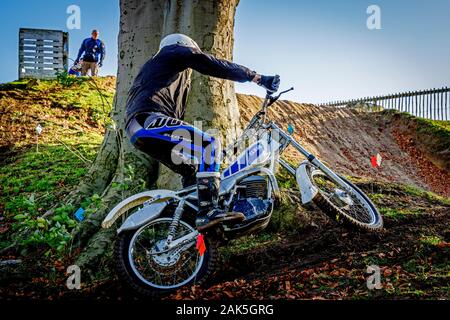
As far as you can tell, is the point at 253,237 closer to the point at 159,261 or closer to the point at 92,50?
the point at 159,261

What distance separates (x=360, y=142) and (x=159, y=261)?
40.5 ft

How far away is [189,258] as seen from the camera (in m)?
4.94

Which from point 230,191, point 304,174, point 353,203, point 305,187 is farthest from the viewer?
point 353,203

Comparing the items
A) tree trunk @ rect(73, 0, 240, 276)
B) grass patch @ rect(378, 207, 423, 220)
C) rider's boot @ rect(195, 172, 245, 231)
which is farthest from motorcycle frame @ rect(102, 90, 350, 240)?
grass patch @ rect(378, 207, 423, 220)

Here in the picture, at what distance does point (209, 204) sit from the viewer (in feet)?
15.6

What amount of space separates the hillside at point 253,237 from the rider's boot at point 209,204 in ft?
1.96

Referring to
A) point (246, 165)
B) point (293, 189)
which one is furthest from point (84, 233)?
point (293, 189)

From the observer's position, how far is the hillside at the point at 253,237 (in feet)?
14.9

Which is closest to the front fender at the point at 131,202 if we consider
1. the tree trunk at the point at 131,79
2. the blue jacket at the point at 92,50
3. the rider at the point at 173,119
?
the rider at the point at 173,119

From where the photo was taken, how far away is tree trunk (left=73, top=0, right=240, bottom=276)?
6613mm

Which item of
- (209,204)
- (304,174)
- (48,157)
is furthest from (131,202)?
(48,157)

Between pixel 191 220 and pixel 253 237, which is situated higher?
pixel 191 220

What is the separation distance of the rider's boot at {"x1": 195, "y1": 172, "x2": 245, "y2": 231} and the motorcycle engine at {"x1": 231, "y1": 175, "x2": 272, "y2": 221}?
190 mm

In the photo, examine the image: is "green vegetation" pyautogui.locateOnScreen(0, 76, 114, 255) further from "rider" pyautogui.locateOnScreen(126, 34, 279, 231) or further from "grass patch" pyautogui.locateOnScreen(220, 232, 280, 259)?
"grass patch" pyautogui.locateOnScreen(220, 232, 280, 259)
